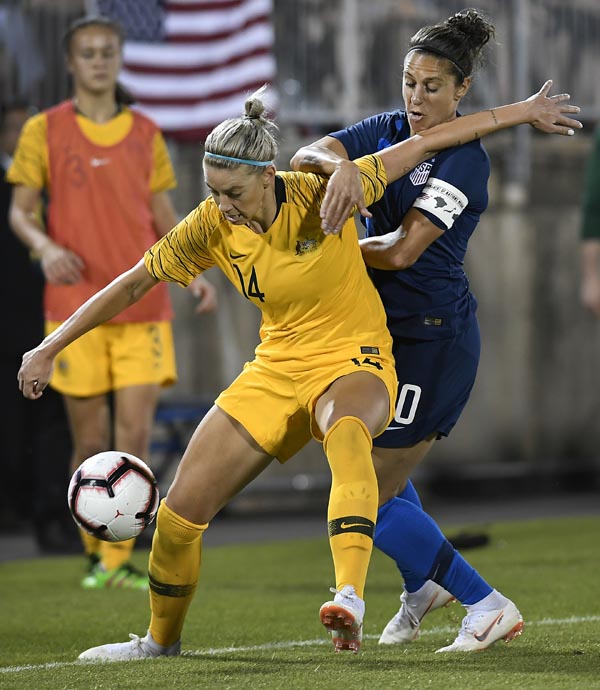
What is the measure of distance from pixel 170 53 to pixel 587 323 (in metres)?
4.35

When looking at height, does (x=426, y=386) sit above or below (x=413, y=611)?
above

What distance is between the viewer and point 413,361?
17.1 feet

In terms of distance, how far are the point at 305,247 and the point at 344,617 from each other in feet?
4.14

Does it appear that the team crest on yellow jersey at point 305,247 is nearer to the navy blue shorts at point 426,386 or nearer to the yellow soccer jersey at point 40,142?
the navy blue shorts at point 426,386

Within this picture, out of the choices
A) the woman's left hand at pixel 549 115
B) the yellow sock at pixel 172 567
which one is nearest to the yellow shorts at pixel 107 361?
the yellow sock at pixel 172 567

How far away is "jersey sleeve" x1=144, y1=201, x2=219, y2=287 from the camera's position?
4828 millimetres

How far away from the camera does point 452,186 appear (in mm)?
5078

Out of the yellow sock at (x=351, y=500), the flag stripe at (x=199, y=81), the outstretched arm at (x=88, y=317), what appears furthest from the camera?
the flag stripe at (x=199, y=81)

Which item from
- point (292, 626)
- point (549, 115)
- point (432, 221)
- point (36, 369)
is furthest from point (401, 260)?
point (292, 626)

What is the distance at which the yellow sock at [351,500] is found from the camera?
4.39 meters

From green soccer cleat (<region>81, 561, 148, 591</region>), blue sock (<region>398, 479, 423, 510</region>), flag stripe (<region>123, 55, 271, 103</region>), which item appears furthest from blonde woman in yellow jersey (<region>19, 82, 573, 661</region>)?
flag stripe (<region>123, 55, 271, 103</region>)

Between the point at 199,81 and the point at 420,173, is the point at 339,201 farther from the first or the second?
the point at 199,81

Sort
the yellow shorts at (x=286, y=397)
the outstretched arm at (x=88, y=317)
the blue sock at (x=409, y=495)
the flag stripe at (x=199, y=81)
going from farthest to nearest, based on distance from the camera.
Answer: the flag stripe at (x=199, y=81)
the blue sock at (x=409, y=495)
the outstretched arm at (x=88, y=317)
the yellow shorts at (x=286, y=397)

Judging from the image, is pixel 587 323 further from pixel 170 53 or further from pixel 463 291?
pixel 463 291
